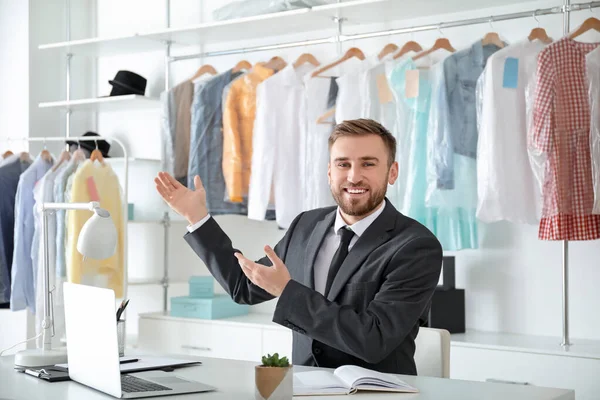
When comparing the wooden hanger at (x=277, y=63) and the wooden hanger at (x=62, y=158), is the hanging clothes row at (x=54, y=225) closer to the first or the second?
the wooden hanger at (x=62, y=158)

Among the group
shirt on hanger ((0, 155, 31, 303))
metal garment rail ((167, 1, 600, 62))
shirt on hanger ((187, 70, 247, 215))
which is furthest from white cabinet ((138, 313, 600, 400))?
metal garment rail ((167, 1, 600, 62))

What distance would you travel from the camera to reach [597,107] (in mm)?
3291

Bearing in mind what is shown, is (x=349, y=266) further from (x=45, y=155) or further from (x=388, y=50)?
(x=45, y=155)

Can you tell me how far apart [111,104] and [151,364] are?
2.76m

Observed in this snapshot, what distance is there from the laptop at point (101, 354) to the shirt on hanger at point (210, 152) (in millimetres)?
2123

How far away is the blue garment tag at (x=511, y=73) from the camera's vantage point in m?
3.50

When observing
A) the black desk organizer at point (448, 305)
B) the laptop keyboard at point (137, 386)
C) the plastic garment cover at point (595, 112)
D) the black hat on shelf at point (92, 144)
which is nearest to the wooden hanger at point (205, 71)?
the black hat on shelf at point (92, 144)

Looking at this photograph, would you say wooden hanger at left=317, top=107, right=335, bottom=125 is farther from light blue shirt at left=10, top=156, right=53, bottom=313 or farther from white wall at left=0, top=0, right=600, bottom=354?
light blue shirt at left=10, top=156, right=53, bottom=313

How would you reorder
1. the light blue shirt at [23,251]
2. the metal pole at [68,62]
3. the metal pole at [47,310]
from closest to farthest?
the metal pole at [47,310], the light blue shirt at [23,251], the metal pole at [68,62]

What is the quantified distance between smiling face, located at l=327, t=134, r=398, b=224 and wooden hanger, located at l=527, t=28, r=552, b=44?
1.36 m

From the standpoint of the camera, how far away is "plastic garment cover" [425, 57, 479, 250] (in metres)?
3.64

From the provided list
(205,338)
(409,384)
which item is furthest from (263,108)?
(409,384)

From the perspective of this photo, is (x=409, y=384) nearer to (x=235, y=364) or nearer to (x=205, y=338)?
(x=235, y=364)

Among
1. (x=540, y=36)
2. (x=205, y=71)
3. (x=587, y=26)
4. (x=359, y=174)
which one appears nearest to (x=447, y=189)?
(x=540, y=36)
